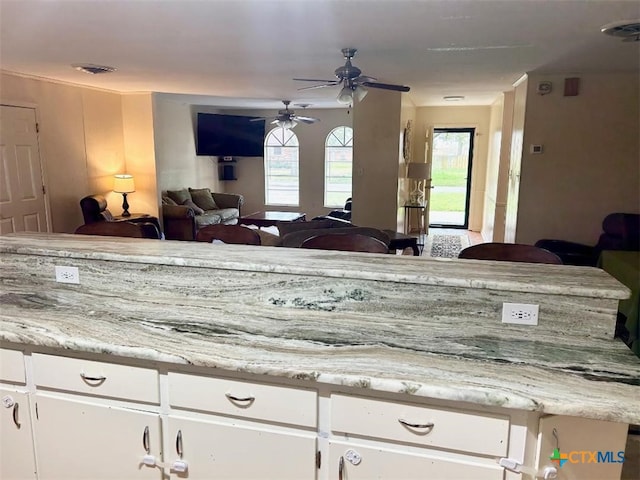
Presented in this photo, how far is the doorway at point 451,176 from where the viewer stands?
29.2ft

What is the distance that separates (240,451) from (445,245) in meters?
6.54

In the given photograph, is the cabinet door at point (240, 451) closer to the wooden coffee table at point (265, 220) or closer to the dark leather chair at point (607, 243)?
the dark leather chair at point (607, 243)

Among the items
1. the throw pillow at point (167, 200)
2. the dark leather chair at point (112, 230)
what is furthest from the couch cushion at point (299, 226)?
the throw pillow at point (167, 200)

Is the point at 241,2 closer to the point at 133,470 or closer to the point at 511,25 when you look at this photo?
the point at 511,25

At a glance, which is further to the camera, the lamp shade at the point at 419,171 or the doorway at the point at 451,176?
the doorway at the point at 451,176

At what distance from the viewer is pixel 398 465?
1.31 metres

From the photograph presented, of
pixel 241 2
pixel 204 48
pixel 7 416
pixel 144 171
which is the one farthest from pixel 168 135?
pixel 7 416

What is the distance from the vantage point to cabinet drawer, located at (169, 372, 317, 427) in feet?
4.43

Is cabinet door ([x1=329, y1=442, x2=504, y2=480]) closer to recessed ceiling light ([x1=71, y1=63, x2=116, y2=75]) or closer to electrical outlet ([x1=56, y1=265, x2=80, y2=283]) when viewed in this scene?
electrical outlet ([x1=56, y1=265, x2=80, y2=283])

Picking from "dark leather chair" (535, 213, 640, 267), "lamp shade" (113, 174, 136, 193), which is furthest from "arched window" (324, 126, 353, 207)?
"dark leather chair" (535, 213, 640, 267)

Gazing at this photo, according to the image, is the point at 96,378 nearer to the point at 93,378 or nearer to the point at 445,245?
the point at 93,378

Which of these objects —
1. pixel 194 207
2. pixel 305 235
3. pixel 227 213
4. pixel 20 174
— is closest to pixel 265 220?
pixel 227 213

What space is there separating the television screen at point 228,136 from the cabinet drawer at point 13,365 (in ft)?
25.4

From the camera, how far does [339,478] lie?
1360 mm
